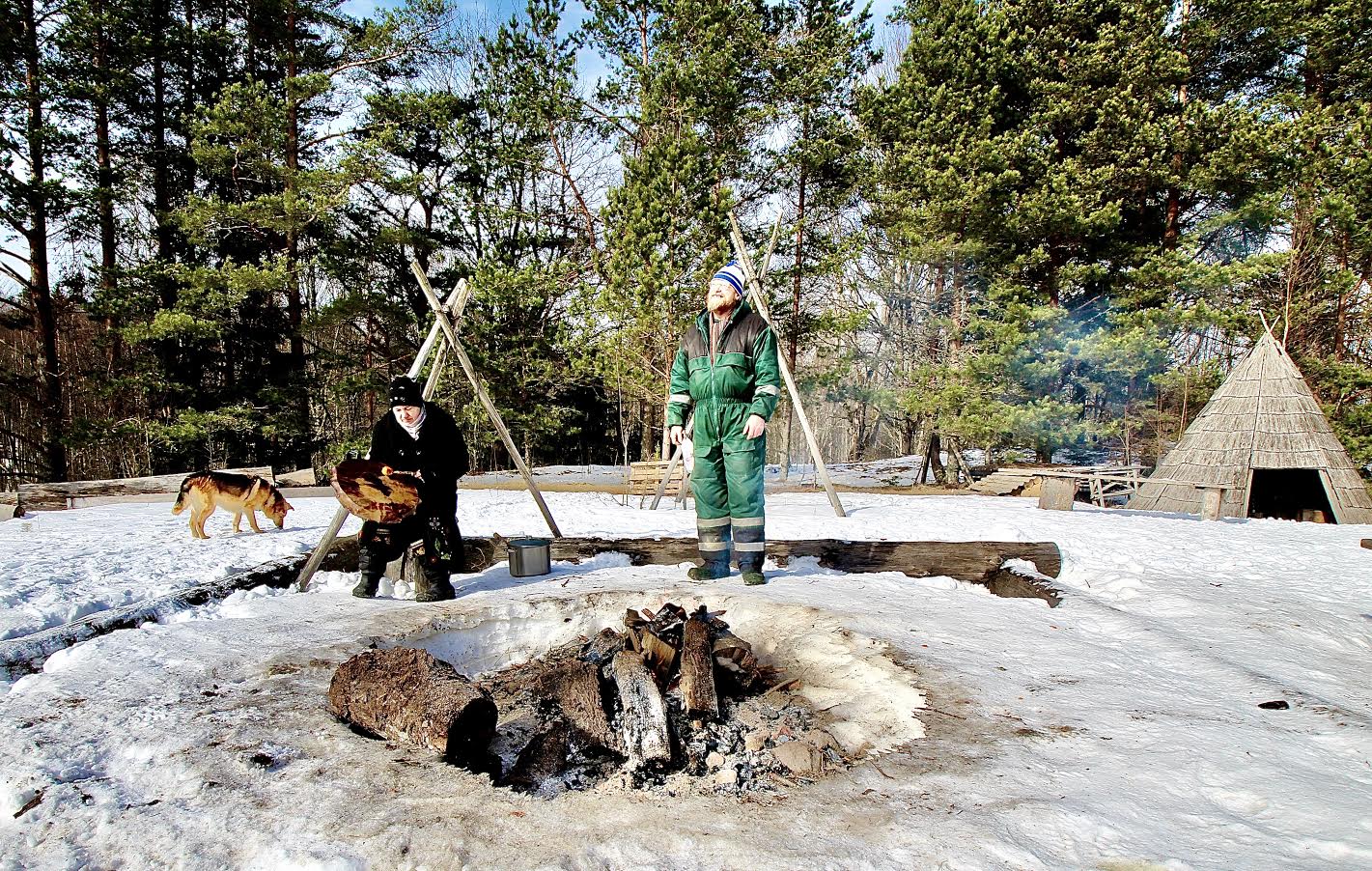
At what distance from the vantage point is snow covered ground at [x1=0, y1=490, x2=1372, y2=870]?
1631mm

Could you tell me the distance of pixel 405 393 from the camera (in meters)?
4.48

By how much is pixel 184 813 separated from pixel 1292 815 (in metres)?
2.98

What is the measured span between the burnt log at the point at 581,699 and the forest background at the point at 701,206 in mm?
12563

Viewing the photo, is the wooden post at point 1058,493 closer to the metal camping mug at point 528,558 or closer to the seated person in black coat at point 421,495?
the metal camping mug at point 528,558

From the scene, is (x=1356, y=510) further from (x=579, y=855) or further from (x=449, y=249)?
(x=449, y=249)

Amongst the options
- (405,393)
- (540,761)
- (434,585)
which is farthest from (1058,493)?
(540,761)

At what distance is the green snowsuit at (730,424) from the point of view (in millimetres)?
4684

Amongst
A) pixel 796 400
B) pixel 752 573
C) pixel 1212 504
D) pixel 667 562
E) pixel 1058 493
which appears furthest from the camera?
pixel 1058 493

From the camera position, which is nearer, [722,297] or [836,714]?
[836,714]

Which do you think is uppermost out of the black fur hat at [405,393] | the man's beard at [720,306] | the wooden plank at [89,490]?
the man's beard at [720,306]

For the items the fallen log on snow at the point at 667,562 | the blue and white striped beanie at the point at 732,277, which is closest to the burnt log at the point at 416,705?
the fallen log on snow at the point at 667,562

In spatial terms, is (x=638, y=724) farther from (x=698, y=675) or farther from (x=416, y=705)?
(x=416, y=705)

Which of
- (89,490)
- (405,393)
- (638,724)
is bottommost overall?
(638,724)

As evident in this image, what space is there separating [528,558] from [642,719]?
9.23 feet
